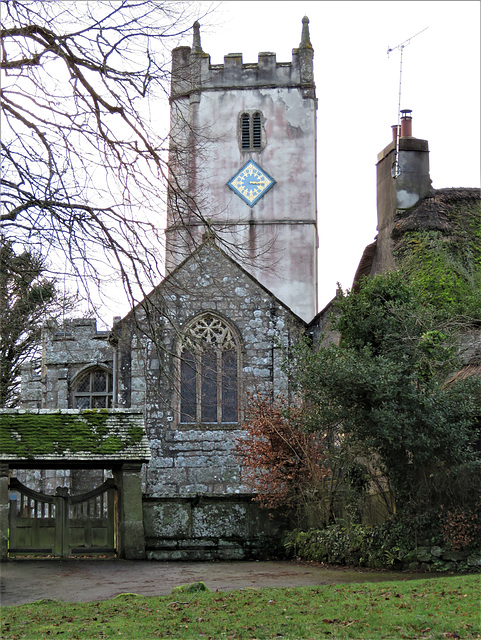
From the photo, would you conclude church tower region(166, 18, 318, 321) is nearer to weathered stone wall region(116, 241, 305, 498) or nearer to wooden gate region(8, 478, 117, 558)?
weathered stone wall region(116, 241, 305, 498)

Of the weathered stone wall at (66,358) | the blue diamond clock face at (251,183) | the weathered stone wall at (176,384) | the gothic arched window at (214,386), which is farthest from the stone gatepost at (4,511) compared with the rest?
the blue diamond clock face at (251,183)

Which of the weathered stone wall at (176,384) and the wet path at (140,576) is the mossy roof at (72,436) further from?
→ the weathered stone wall at (176,384)

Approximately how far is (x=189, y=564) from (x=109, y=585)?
3.43 m

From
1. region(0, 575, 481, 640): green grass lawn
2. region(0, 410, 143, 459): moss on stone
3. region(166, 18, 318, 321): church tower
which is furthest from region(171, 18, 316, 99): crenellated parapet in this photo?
region(0, 575, 481, 640): green grass lawn

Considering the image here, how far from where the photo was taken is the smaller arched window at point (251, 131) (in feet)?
124

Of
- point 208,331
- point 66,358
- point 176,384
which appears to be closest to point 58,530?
point 176,384

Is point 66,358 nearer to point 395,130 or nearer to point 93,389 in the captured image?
point 93,389

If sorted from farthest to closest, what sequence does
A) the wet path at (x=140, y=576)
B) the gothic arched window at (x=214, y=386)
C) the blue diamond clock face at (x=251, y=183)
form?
the blue diamond clock face at (x=251, y=183), the gothic arched window at (x=214, y=386), the wet path at (x=140, y=576)

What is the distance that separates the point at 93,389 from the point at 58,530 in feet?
37.9

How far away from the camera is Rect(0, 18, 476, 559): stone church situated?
15.2m

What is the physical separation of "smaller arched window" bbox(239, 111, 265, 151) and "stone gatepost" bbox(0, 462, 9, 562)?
25.0 m

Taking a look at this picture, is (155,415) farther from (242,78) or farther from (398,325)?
(242,78)

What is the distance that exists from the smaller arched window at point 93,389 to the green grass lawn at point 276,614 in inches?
660

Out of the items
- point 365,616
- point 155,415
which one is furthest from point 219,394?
point 365,616
